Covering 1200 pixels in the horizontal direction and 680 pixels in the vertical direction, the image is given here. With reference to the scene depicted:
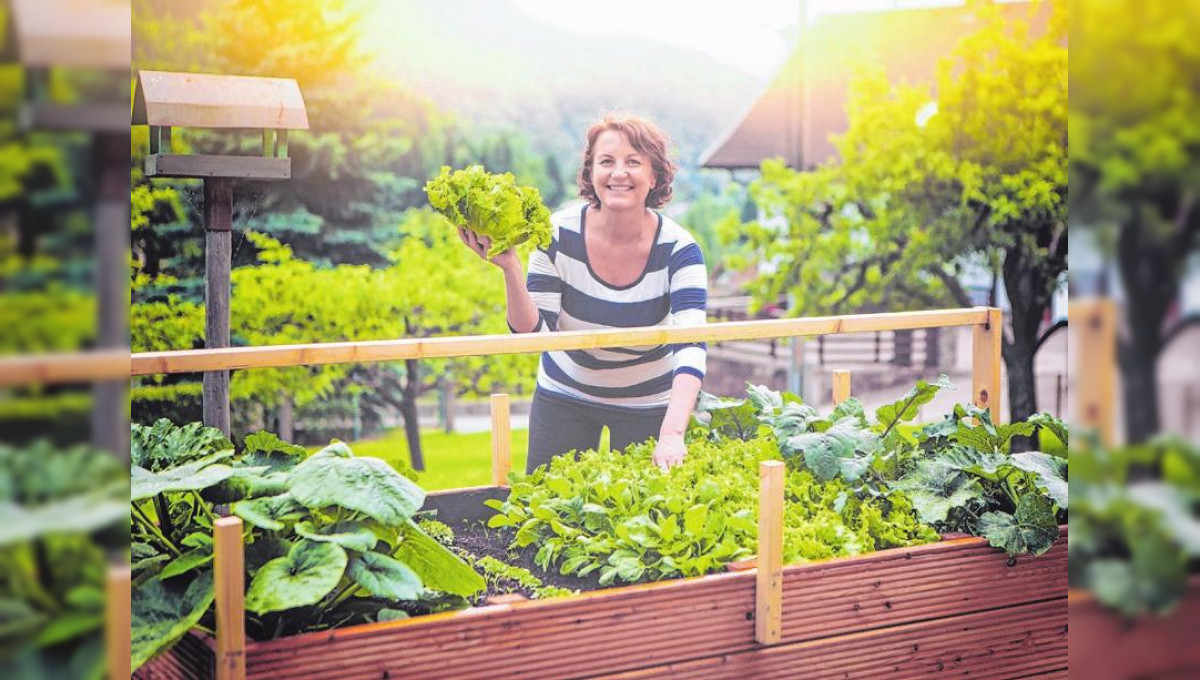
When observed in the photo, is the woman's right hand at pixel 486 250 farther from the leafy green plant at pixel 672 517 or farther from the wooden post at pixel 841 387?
the wooden post at pixel 841 387

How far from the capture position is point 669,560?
228 cm

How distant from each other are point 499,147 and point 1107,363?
9290mm

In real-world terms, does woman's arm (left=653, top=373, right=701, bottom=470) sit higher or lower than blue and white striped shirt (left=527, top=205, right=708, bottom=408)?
lower

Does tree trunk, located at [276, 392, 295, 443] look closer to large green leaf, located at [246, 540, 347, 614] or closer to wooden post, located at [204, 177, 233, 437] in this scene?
wooden post, located at [204, 177, 233, 437]

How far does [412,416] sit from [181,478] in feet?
17.1

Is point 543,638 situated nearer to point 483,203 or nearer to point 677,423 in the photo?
point 677,423

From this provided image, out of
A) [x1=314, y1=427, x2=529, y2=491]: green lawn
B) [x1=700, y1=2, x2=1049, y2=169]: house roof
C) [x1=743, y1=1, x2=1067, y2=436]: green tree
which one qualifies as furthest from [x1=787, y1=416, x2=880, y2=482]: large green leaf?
[x1=700, y1=2, x2=1049, y2=169]: house roof

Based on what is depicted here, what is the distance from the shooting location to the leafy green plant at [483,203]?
104 inches

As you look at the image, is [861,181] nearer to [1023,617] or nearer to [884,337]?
[884,337]

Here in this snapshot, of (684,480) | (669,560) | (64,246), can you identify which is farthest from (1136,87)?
(684,480)

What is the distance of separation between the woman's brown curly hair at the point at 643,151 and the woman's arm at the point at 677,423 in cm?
53

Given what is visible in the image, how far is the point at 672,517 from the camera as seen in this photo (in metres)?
2.35

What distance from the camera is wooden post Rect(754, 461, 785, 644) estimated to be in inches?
87.4

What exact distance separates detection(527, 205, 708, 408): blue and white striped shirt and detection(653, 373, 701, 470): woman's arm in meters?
0.16
